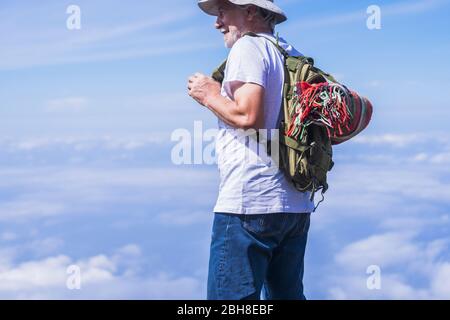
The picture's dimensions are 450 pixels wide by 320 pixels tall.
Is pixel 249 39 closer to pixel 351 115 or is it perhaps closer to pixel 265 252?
pixel 351 115

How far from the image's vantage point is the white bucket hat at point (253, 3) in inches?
131

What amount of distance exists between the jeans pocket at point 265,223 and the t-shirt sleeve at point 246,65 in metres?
0.55

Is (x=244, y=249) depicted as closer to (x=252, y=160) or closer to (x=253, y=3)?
(x=252, y=160)

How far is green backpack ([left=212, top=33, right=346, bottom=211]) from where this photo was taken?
327 centimetres

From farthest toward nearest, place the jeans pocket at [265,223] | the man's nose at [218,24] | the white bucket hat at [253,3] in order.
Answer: the man's nose at [218,24], the white bucket hat at [253,3], the jeans pocket at [265,223]

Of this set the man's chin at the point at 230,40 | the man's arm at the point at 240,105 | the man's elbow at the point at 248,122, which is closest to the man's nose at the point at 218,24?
the man's chin at the point at 230,40

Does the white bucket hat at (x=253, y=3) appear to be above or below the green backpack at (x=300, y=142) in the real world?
above

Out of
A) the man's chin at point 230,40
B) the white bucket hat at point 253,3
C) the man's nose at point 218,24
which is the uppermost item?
the white bucket hat at point 253,3

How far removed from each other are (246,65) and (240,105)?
175 millimetres

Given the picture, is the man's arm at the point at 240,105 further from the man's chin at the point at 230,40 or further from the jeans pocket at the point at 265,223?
the jeans pocket at the point at 265,223

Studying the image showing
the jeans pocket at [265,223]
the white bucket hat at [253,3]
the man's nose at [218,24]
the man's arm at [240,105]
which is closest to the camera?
the man's arm at [240,105]

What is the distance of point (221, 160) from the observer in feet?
10.8
